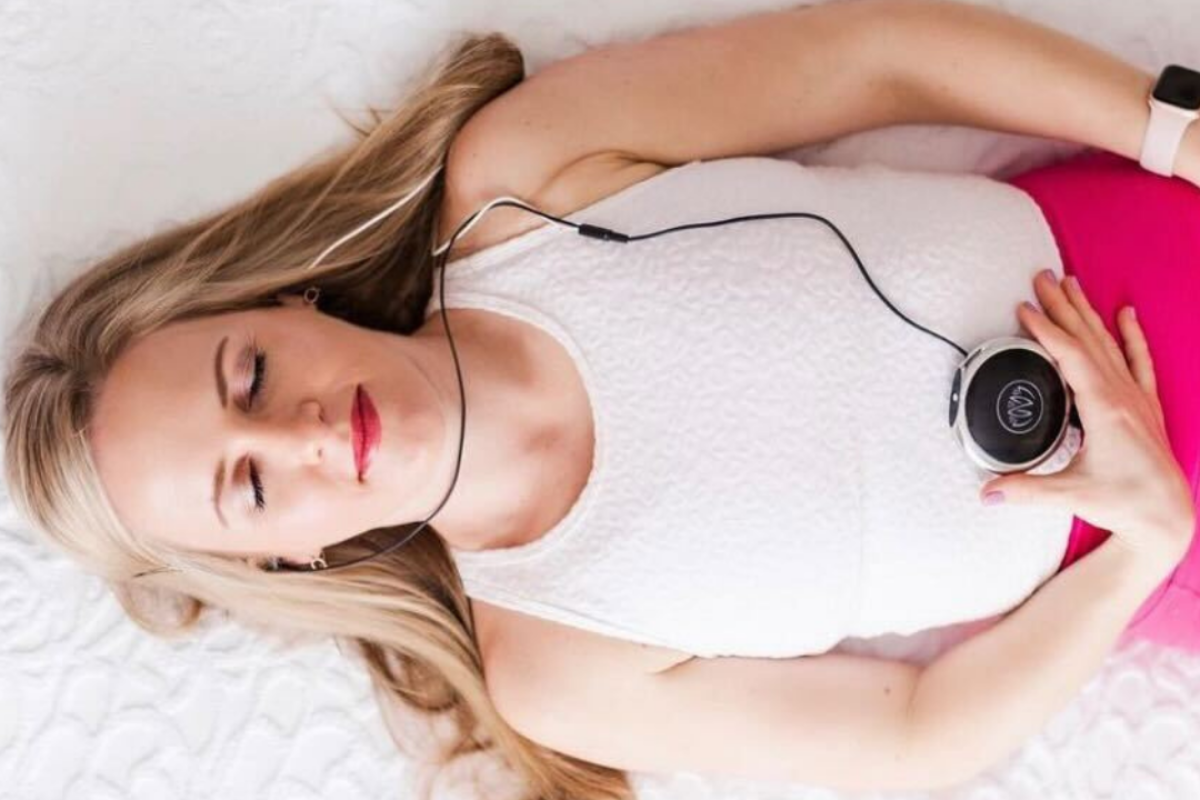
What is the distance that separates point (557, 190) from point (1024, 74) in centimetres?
40

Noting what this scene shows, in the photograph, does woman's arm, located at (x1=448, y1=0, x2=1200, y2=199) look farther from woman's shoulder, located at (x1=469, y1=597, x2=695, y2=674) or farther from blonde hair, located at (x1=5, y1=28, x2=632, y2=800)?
woman's shoulder, located at (x1=469, y1=597, x2=695, y2=674)

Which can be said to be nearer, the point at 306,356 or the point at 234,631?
the point at 306,356

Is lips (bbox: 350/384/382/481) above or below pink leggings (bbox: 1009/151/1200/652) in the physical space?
below

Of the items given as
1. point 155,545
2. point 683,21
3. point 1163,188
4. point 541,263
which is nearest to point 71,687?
point 155,545

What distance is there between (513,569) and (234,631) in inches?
12.2

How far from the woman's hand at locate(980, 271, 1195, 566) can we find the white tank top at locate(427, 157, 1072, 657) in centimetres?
4

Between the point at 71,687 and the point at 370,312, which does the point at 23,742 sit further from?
the point at 370,312

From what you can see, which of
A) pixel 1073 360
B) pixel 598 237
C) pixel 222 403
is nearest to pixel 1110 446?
pixel 1073 360

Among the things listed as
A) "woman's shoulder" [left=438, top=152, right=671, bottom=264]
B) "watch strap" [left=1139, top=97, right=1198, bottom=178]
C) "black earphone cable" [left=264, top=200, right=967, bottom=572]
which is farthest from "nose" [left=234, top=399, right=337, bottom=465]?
"watch strap" [left=1139, top=97, right=1198, bottom=178]

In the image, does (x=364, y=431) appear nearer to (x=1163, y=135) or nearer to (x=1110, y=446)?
(x=1110, y=446)

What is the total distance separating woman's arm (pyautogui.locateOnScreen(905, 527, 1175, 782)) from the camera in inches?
41.4

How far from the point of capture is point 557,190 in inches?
42.7

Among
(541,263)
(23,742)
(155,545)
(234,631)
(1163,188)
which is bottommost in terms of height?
(23,742)

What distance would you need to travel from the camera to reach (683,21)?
1227 mm
